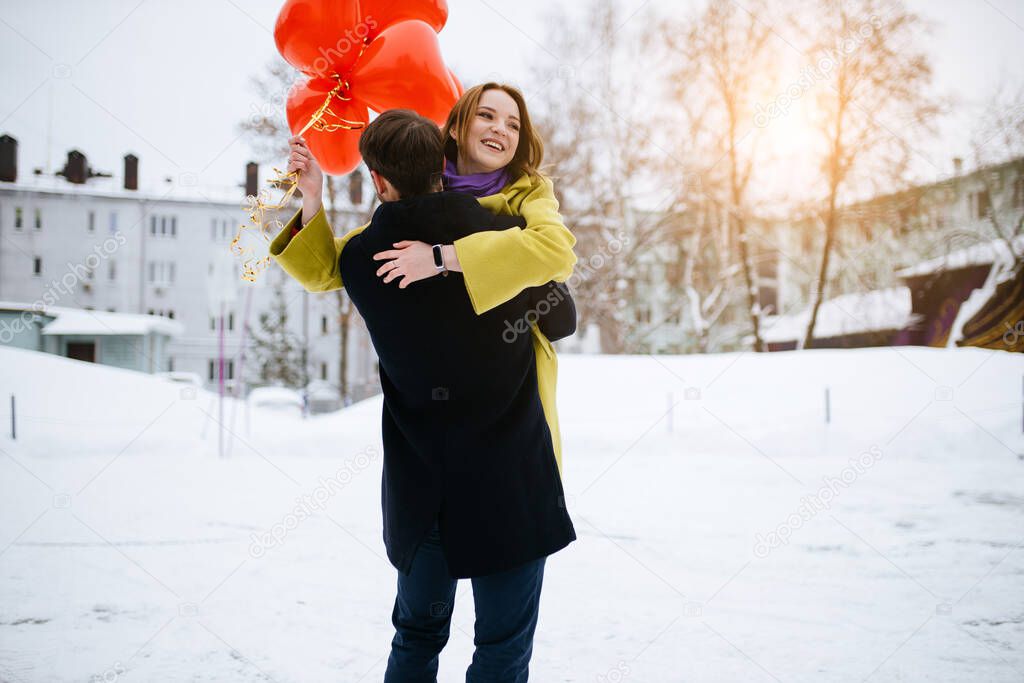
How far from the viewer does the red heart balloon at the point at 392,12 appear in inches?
82.0

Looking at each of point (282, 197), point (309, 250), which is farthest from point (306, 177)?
point (282, 197)

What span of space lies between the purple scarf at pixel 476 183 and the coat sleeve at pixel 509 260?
190 millimetres

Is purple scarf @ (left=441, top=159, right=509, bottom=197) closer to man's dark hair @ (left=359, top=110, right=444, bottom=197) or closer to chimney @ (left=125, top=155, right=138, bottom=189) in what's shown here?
man's dark hair @ (left=359, top=110, right=444, bottom=197)

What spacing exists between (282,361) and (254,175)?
255 inches

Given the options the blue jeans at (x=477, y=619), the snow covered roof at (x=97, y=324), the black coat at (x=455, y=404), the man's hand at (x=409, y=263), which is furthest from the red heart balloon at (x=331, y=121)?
the snow covered roof at (x=97, y=324)

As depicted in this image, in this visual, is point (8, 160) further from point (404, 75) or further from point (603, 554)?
point (404, 75)

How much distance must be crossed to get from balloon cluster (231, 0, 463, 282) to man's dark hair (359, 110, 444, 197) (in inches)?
26.4

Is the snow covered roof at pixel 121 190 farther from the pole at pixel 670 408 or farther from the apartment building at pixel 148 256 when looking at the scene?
the pole at pixel 670 408

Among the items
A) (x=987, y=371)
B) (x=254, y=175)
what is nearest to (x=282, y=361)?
(x=254, y=175)

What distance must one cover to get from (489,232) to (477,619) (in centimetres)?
78

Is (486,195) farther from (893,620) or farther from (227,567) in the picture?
(227,567)

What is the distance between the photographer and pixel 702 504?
17.2 ft

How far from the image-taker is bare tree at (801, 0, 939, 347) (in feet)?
40.5

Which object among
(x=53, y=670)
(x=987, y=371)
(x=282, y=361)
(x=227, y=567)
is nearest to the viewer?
(x=53, y=670)
